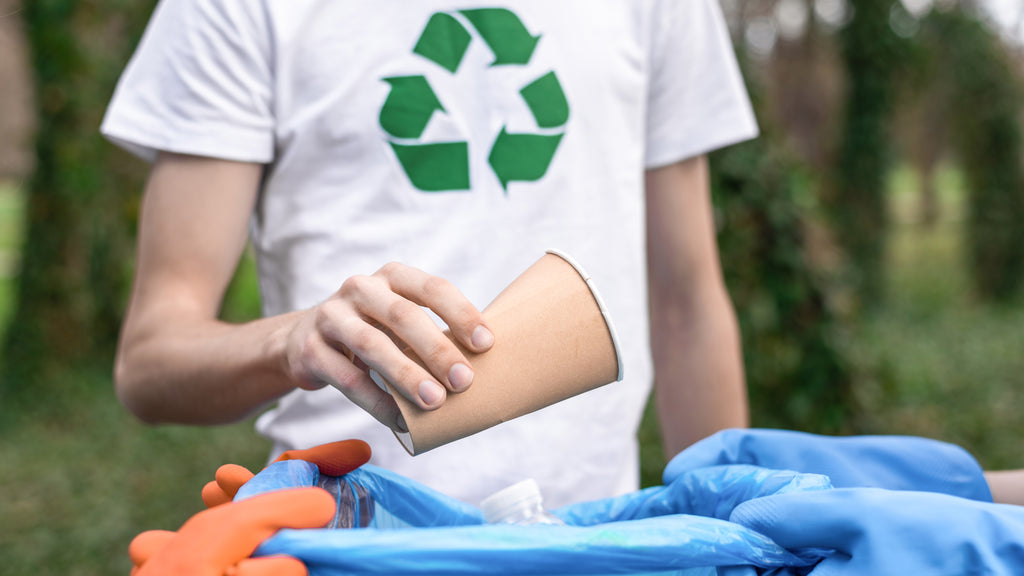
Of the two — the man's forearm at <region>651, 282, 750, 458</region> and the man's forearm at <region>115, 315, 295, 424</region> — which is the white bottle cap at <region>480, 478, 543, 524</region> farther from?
the man's forearm at <region>651, 282, 750, 458</region>

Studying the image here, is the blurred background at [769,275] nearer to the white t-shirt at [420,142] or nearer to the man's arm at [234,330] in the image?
the white t-shirt at [420,142]

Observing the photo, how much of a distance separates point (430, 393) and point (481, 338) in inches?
2.6

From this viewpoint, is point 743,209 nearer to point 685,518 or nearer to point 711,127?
point 711,127

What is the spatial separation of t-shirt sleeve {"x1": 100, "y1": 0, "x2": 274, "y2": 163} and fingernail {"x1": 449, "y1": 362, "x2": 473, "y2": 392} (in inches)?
22.8

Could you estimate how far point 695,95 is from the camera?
1354 mm

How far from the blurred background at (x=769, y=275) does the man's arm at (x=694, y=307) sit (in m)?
1.83

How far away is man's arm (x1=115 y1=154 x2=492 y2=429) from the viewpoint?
69cm

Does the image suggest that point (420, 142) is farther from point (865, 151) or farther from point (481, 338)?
point (865, 151)

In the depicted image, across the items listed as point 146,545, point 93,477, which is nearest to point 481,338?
point 146,545

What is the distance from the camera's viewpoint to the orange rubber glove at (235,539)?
0.56m

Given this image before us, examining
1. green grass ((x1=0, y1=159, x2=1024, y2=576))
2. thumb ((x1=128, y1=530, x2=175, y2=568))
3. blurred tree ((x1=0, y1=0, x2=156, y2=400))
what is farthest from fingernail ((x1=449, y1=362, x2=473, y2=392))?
blurred tree ((x1=0, y1=0, x2=156, y2=400))

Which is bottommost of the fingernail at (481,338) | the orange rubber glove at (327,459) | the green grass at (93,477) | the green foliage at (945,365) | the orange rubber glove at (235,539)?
the green grass at (93,477)

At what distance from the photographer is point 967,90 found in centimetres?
905

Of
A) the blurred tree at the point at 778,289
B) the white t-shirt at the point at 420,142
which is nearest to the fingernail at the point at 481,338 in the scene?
the white t-shirt at the point at 420,142
